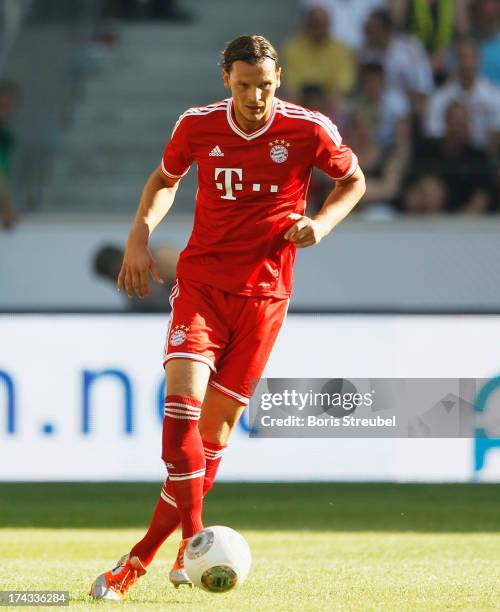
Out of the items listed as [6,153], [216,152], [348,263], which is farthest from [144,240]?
[6,153]

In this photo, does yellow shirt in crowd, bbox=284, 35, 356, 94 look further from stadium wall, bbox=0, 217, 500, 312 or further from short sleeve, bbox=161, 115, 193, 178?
short sleeve, bbox=161, 115, 193, 178

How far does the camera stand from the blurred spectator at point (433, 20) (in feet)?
46.2

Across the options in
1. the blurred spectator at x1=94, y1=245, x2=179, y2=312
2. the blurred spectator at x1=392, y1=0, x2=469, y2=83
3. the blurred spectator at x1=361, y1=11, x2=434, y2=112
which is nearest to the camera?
the blurred spectator at x1=94, y1=245, x2=179, y2=312

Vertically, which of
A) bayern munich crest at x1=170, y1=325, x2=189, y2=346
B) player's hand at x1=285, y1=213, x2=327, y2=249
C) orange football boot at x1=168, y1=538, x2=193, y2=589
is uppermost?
player's hand at x1=285, y1=213, x2=327, y2=249

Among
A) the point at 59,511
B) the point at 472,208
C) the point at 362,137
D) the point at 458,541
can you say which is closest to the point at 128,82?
the point at 362,137

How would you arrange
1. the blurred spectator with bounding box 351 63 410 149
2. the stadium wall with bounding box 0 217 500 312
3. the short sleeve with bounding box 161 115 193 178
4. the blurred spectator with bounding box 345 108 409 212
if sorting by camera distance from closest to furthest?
the short sleeve with bounding box 161 115 193 178 → the stadium wall with bounding box 0 217 500 312 → the blurred spectator with bounding box 345 108 409 212 → the blurred spectator with bounding box 351 63 410 149

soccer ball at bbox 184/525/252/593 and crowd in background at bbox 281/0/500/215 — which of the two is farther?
crowd in background at bbox 281/0/500/215

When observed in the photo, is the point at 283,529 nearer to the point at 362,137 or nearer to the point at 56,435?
the point at 56,435

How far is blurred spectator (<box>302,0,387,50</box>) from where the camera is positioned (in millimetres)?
14244

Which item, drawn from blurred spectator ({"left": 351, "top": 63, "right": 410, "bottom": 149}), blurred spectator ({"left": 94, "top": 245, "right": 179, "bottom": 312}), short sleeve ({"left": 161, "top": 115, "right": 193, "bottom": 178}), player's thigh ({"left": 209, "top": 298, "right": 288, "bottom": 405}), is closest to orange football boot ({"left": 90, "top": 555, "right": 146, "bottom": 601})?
player's thigh ({"left": 209, "top": 298, "right": 288, "bottom": 405})

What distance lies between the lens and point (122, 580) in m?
5.63

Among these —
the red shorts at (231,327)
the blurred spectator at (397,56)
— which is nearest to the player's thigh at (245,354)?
the red shorts at (231,327)

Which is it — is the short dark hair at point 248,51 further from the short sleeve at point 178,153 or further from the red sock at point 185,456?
the red sock at point 185,456

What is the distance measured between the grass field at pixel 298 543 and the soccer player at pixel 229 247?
43 centimetres
